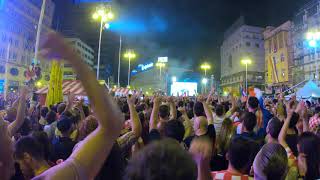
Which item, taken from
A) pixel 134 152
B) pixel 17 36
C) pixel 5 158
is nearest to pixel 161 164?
pixel 5 158

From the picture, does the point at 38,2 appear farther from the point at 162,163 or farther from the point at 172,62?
the point at 162,163

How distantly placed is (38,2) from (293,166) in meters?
90.1

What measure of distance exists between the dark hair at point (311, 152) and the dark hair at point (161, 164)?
2.76 meters

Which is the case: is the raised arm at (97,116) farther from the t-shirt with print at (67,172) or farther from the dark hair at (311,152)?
the dark hair at (311,152)

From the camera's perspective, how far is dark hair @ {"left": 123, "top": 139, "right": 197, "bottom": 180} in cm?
136

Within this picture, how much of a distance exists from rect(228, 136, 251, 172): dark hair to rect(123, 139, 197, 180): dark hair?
1.83 metres

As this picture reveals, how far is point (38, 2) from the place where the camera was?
81.8 m

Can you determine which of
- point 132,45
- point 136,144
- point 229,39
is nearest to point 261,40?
point 229,39

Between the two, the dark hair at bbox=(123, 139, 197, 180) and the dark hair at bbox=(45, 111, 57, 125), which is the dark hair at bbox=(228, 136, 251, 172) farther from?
the dark hair at bbox=(45, 111, 57, 125)

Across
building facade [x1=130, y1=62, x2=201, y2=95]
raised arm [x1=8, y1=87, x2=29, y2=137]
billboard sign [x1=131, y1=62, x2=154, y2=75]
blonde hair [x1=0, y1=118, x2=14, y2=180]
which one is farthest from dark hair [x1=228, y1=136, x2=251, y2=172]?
billboard sign [x1=131, y1=62, x2=154, y2=75]

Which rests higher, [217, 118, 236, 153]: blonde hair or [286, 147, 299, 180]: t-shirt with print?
[217, 118, 236, 153]: blonde hair

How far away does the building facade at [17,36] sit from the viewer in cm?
6531

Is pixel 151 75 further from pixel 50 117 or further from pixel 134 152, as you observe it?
pixel 134 152

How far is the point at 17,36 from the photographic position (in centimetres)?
7200
